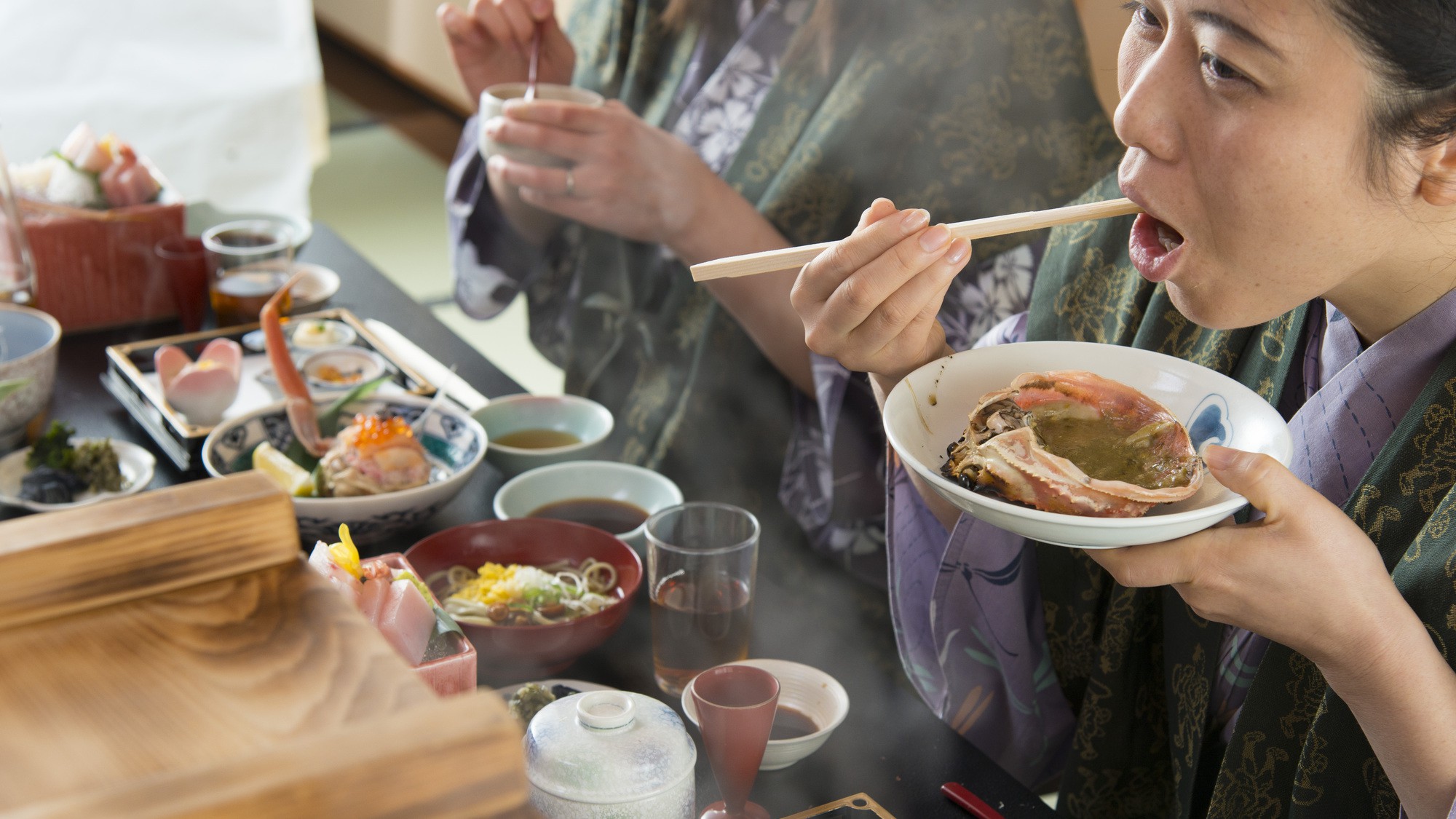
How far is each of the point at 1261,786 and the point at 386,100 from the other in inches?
254

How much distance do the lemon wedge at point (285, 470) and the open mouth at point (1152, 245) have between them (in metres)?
0.99

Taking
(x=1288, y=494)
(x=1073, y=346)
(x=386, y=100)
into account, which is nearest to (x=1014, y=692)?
(x=1073, y=346)

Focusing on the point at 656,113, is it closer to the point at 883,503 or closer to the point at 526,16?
the point at 526,16

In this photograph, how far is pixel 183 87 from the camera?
4.79m

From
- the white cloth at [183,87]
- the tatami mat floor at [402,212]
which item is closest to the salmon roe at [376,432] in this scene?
the tatami mat floor at [402,212]

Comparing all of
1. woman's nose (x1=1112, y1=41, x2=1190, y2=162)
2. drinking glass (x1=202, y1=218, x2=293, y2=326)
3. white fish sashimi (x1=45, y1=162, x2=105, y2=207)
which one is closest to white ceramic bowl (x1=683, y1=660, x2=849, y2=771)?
woman's nose (x1=1112, y1=41, x2=1190, y2=162)

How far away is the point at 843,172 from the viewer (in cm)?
198

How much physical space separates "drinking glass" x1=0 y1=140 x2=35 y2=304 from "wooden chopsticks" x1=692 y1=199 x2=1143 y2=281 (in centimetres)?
122

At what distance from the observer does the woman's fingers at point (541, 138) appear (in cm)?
176

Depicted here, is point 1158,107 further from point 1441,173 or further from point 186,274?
point 186,274

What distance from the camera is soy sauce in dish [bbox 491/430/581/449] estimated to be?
5.60ft

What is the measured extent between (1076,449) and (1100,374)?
5.9 inches

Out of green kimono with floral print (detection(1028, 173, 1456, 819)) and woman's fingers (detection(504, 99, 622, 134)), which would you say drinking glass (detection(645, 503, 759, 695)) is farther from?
woman's fingers (detection(504, 99, 622, 134))

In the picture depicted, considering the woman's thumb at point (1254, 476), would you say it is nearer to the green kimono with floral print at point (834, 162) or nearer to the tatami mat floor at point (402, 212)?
the green kimono with floral print at point (834, 162)
